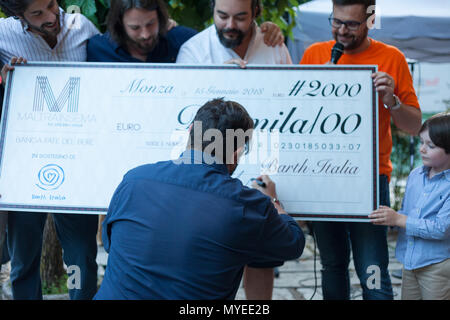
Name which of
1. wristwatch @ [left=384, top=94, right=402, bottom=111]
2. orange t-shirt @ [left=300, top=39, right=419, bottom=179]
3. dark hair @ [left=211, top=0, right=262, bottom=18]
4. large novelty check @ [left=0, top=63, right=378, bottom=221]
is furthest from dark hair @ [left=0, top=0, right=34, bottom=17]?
wristwatch @ [left=384, top=94, right=402, bottom=111]

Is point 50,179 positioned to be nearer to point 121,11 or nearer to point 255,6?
point 121,11

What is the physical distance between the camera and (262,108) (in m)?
2.61

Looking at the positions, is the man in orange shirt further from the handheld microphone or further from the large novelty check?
the large novelty check

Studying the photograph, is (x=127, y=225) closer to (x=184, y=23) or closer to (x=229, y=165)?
(x=229, y=165)

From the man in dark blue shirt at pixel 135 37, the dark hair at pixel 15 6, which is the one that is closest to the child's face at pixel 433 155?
the man in dark blue shirt at pixel 135 37

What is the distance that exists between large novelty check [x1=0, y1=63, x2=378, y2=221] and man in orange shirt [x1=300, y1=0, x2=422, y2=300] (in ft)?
0.57

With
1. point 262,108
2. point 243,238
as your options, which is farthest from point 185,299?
point 262,108

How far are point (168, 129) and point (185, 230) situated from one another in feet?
3.51

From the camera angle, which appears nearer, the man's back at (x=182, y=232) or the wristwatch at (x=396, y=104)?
the man's back at (x=182, y=232)

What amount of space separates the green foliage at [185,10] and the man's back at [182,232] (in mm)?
1656

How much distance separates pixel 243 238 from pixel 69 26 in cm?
181

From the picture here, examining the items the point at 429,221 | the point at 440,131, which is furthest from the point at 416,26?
the point at 429,221

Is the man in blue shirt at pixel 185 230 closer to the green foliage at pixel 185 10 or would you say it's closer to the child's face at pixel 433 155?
the child's face at pixel 433 155

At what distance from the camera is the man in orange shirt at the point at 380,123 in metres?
2.60
